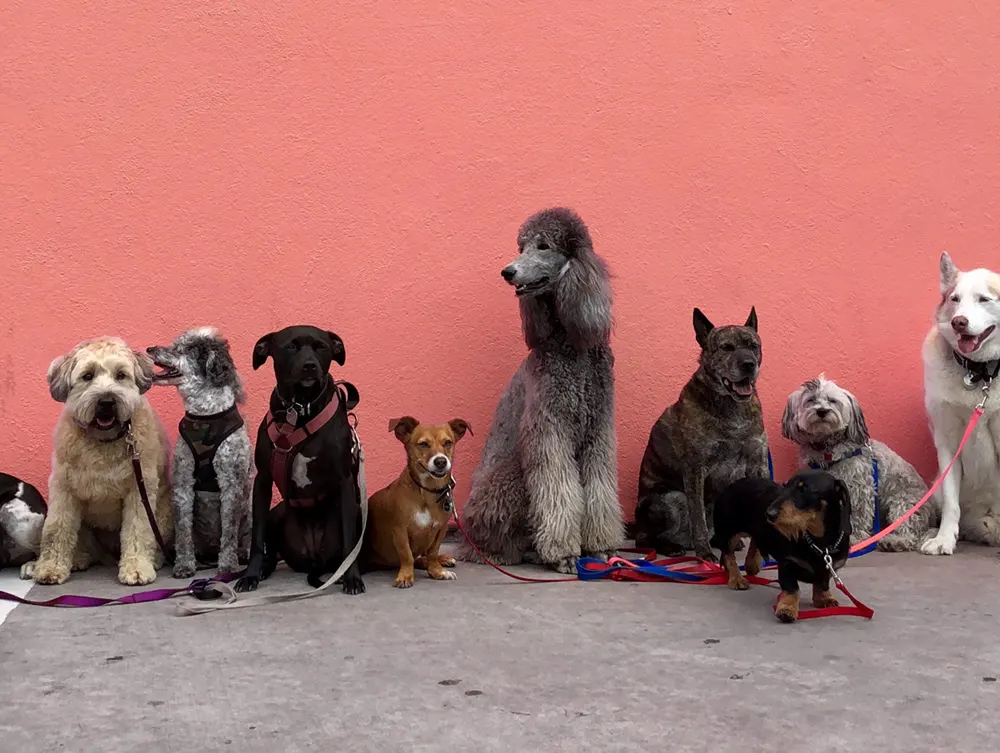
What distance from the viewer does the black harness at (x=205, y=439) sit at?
4.00 metres

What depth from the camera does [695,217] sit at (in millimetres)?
5121

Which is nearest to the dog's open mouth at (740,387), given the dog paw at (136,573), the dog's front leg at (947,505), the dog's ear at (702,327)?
the dog's ear at (702,327)

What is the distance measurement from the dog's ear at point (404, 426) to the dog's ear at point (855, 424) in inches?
90.2

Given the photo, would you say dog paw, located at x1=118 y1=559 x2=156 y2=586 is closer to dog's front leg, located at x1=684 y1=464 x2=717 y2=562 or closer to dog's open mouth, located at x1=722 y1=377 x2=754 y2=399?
dog's front leg, located at x1=684 y1=464 x2=717 y2=562

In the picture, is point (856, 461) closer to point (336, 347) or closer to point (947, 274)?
point (947, 274)

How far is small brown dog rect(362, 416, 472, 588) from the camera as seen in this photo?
378 cm

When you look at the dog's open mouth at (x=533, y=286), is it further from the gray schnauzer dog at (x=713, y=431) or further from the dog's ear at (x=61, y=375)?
the dog's ear at (x=61, y=375)

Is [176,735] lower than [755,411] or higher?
lower

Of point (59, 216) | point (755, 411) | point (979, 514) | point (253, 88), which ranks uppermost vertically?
point (253, 88)

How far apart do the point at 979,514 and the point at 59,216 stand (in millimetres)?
4809

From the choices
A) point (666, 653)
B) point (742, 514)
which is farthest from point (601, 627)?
point (742, 514)

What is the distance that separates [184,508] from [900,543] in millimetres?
3416

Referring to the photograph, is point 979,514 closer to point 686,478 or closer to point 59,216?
point 686,478

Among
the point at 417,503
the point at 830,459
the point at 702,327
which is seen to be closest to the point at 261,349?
the point at 417,503
